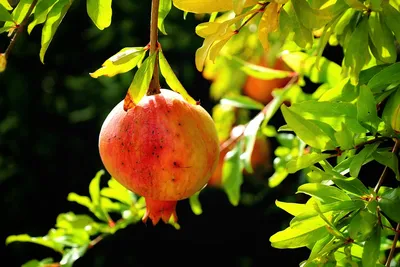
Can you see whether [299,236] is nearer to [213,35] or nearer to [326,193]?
[326,193]

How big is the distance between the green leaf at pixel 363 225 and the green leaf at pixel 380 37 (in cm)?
18

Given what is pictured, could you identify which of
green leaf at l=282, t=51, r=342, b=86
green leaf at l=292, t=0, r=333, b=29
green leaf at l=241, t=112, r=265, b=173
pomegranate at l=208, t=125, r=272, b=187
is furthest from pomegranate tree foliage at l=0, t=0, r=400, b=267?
pomegranate at l=208, t=125, r=272, b=187

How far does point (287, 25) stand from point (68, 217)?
2.19 feet

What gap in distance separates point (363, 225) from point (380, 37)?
0.68 feet

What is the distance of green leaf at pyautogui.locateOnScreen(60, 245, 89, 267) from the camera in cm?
121

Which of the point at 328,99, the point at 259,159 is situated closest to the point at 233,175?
the point at 328,99

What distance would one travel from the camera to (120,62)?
0.73 metres

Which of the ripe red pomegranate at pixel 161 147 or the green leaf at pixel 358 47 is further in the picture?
the green leaf at pixel 358 47

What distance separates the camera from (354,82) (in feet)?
2.68

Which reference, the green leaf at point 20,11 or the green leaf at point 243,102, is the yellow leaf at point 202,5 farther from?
the green leaf at point 243,102

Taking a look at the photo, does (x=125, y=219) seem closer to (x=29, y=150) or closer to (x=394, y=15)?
(x=394, y=15)

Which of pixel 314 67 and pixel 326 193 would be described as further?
pixel 314 67

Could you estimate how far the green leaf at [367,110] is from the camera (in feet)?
2.32

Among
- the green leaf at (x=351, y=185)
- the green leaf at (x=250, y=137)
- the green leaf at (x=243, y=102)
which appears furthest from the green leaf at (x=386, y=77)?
the green leaf at (x=243, y=102)
